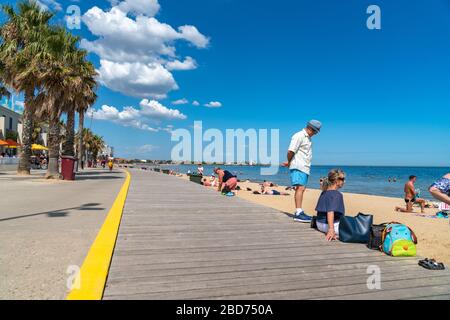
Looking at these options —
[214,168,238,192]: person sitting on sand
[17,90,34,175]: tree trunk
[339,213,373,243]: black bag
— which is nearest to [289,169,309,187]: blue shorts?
[339,213,373,243]: black bag

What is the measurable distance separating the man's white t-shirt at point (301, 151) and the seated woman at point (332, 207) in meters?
0.77

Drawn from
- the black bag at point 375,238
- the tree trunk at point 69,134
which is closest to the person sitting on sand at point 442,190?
the black bag at point 375,238

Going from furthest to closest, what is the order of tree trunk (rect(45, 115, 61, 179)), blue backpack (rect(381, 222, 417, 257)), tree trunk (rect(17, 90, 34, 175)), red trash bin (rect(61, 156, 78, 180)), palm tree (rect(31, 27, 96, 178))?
tree trunk (rect(17, 90, 34, 175)) → red trash bin (rect(61, 156, 78, 180)) → tree trunk (rect(45, 115, 61, 179)) → palm tree (rect(31, 27, 96, 178)) → blue backpack (rect(381, 222, 417, 257))

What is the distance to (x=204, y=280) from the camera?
302cm

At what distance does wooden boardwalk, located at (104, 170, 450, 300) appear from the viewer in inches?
111

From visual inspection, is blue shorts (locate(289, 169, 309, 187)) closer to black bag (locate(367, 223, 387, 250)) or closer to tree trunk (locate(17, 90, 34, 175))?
black bag (locate(367, 223, 387, 250))

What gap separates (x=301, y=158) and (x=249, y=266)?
2975 mm

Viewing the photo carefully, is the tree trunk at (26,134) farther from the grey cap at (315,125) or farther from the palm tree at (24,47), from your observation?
the grey cap at (315,125)

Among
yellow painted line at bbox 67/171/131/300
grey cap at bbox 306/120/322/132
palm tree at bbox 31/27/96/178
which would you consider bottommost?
yellow painted line at bbox 67/171/131/300

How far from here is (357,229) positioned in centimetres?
448

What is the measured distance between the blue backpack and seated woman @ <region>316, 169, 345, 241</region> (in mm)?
727
